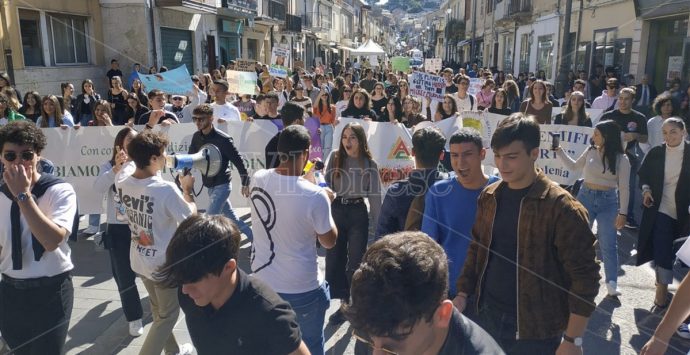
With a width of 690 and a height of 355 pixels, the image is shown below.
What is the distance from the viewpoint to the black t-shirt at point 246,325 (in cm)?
208

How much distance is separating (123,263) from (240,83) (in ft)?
A: 21.5

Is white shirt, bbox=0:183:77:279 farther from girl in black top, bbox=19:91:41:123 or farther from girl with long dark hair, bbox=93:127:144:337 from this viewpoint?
girl in black top, bbox=19:91:41:123

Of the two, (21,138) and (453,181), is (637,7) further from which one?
(21,138)

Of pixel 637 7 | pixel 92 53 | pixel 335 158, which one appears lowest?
pixel 335 158

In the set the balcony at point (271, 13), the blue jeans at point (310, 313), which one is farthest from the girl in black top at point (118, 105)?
the balcony at point (271, 13)

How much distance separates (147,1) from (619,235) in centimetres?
1605

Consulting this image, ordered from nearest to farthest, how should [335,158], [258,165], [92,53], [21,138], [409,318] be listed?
[409,318]
[21,138]
[335,158]
[258,165]
[92,53]

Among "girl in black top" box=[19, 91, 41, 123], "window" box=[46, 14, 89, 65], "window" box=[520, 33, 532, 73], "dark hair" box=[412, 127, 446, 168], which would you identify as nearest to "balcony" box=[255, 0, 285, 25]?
"window" box=[46, 14, 89, 65]

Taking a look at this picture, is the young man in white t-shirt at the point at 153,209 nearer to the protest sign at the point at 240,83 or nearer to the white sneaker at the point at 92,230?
the white sneaker at the point at 92,230

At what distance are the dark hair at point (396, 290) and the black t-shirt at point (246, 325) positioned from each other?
0.67 meters

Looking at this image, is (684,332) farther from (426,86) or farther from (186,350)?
(426,86)

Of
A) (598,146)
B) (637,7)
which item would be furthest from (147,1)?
(598,146)

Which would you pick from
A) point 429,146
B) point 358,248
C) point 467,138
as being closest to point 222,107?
point 358,248

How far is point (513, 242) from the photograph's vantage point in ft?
8.40
